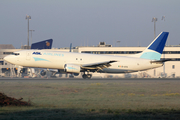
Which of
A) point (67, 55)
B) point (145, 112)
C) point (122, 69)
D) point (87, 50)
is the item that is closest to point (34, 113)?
point (145, 112)

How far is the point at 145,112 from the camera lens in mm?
13602

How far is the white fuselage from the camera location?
144ft

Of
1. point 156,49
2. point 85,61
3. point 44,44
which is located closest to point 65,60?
point 85,61

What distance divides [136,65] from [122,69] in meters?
2.94

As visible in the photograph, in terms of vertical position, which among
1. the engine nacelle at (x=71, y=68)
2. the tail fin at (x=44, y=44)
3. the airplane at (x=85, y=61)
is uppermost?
the tail fin at (x=44, y=44)

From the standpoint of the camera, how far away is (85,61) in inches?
1820

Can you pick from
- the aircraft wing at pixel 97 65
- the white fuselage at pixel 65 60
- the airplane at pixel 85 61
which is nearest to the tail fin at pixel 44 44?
the airplane at pixel 85 61

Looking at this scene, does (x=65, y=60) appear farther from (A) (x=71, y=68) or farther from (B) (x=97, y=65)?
(B) (x=97, y=65)

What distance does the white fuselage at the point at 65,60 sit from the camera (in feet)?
144

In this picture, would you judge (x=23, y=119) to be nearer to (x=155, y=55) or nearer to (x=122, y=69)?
(x=122, y=69)

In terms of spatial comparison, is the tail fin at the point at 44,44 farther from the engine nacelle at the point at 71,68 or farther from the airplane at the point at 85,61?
the engine nacelle at the point at 71,68

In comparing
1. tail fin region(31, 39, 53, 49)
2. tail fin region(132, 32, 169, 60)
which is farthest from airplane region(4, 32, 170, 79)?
tail fin region(31, 39, 53, 49)

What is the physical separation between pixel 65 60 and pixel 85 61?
12.5 ft

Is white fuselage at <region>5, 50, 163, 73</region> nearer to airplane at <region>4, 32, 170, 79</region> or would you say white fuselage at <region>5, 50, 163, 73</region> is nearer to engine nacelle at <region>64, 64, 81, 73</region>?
airplane at <region>4, 32, 170, 79</region>
